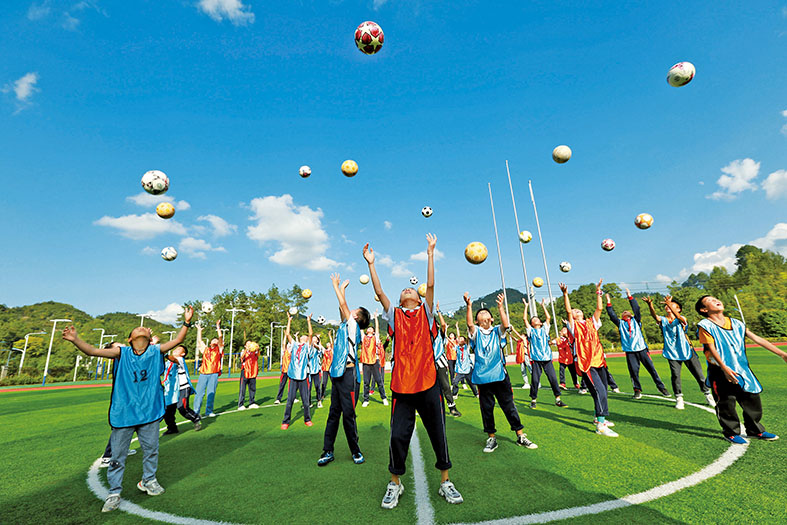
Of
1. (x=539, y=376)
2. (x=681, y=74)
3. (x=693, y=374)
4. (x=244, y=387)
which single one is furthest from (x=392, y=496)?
(x=681, y=74)

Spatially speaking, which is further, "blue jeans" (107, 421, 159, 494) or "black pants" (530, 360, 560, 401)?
"black pants" (530, 360, 560, 401)

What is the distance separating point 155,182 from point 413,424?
981cm

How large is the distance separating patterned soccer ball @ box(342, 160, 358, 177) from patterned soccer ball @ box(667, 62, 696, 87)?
30.5 feet

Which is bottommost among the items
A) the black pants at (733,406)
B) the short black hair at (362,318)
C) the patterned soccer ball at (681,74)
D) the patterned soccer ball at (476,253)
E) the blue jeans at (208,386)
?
the black pants at (733,406)

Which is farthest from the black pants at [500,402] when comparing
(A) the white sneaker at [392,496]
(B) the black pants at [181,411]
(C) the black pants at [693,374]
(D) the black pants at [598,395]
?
(B) the black pants at [181,411]

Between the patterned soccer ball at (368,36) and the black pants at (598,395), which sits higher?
the patterned soccer ball at (368,36)

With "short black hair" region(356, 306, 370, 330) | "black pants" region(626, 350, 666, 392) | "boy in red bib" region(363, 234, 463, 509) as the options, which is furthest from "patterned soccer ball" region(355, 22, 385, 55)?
"black pants" region(626, 350, 666, 392)

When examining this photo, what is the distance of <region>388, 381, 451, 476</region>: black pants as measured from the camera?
4.02 meters

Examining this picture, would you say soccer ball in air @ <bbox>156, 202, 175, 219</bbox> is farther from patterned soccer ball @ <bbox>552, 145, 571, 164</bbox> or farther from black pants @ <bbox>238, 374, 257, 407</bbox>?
patterned soccer ball @ <bbox>552, 145, 571, 164</bbox>

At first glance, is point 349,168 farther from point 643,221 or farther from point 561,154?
point 643,221

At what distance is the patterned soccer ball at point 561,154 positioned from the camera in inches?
552

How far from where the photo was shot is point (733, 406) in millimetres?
5406

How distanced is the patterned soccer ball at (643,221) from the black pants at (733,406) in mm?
8435

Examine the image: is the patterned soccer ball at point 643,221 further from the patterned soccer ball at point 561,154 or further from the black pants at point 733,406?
the black pants at point 733,406
